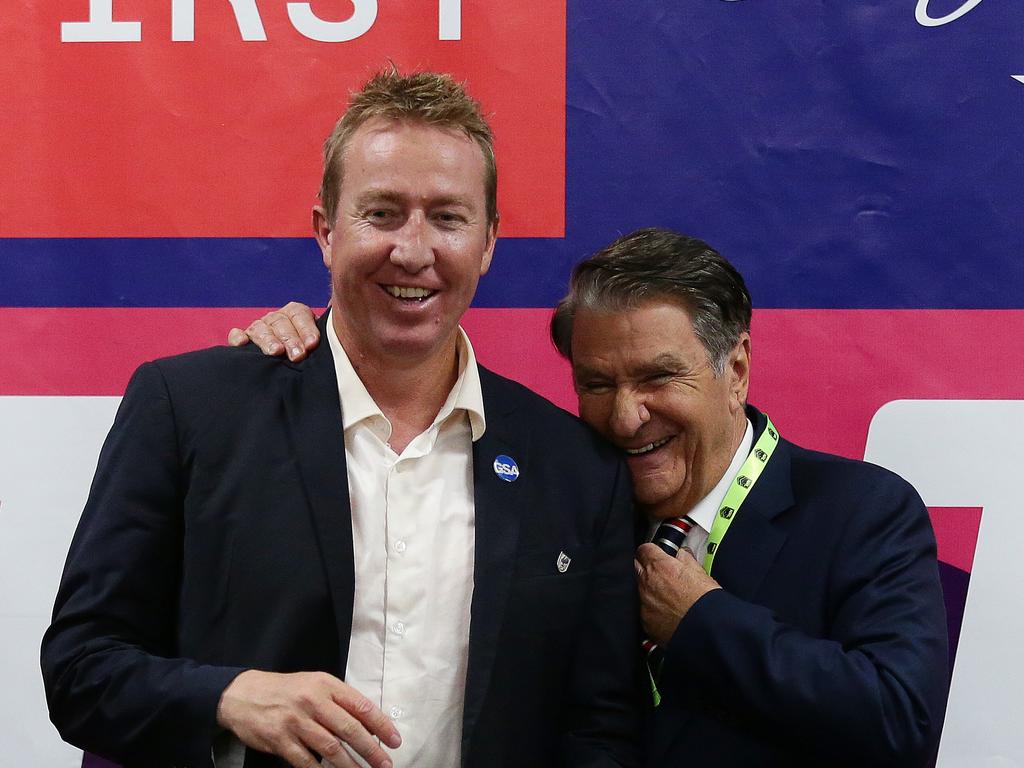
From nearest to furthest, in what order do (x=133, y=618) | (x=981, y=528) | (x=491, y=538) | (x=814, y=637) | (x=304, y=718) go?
(x=304, y=718) < (x=133, y=618) < (x=491, y=538) < (x=814, y=637) < (x=981, y=528)

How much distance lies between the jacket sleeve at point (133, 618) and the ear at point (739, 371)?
2.68 ft

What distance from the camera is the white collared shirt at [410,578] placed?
1.46 metres

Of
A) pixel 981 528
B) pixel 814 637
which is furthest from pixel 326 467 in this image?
pixel 981 528

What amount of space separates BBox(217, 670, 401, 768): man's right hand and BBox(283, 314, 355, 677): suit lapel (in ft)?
0.44

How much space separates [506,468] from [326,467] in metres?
0.25

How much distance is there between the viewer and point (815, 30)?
6.83 feet

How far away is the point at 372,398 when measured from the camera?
62.5 inches

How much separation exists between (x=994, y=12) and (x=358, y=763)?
165cm

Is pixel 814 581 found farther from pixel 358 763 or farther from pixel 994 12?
pixel 994 12

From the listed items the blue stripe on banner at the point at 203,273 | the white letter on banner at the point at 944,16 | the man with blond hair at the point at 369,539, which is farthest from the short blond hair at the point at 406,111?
the white letter on banner at the point at 944,16

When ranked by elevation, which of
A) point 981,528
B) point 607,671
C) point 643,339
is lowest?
point 607,671

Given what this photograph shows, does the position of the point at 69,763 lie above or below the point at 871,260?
below

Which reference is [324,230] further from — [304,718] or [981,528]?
[981,528]

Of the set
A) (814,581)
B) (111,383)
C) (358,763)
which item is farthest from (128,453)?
(814,581)
